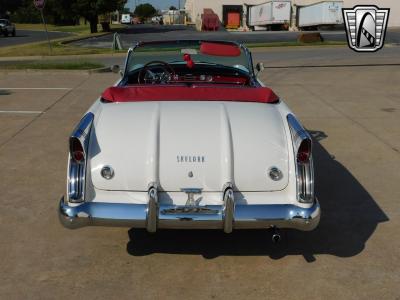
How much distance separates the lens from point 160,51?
553 centimetres

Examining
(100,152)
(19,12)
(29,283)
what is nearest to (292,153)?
(100,152)

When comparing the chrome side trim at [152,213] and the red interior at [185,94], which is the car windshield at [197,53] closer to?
the red interior at [185,94]

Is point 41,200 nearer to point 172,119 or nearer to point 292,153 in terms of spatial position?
point 172,119

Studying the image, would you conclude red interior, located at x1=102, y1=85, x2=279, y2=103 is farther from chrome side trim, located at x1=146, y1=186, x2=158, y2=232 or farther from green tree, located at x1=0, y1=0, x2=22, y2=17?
green tree, located at x1=0, y1=0, x2=22, y2=17

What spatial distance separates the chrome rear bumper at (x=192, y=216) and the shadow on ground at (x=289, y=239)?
0.51m

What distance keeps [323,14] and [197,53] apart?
4623 centimetres

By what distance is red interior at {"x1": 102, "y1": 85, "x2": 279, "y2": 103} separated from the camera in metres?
3.81

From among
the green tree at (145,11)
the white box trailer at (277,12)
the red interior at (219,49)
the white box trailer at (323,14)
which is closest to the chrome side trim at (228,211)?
the red interior at (219,49)

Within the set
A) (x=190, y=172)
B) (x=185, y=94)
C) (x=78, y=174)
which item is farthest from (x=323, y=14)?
(x=78, y=174)

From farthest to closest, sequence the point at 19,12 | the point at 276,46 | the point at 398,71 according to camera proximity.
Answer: the point at 19,12 < the point at 276,46 < the point at 398,71

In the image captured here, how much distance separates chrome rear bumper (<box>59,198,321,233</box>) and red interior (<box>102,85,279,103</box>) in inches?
37.7

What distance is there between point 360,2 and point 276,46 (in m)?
39.0

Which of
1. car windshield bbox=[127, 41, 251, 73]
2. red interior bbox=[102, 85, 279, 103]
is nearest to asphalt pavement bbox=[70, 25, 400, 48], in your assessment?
car windshield bbox=[127, 41, 251, 73]

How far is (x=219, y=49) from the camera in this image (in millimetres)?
5473
